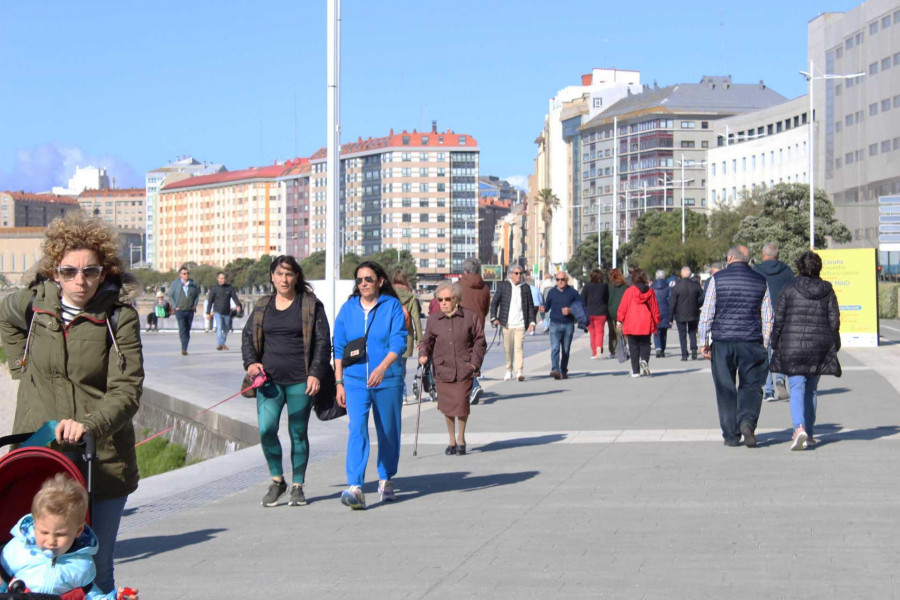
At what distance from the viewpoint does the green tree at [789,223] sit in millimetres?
70688

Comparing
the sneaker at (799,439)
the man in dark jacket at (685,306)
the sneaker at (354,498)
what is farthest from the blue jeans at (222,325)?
the sneaker at (354,498)

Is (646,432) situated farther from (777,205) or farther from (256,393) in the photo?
(777,205)

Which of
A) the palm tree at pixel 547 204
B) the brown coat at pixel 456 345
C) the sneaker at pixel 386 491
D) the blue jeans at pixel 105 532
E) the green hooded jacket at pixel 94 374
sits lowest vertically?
the sneaker at pixel 386 491

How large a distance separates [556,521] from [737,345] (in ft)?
14.3

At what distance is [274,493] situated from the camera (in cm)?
912

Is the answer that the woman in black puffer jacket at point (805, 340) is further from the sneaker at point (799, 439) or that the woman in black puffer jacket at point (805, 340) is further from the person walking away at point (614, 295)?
the person walking away at point (614, 295)

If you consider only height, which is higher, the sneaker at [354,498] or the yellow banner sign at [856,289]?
the yellow banner sign at [856,289]

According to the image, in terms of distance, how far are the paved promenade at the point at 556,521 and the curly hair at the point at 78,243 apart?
6.50ft

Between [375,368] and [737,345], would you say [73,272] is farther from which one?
[737,345]

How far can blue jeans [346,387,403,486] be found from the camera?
29.3 ft

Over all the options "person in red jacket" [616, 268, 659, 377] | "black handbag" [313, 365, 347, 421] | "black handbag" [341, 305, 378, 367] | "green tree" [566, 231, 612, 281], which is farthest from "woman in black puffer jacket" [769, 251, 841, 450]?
"green tree" [566, 231, 612, 281]

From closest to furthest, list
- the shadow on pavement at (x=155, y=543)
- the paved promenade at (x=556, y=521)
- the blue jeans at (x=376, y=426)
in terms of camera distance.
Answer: the paved promenade at (x=556, y=521)
the shadow on pavement at (x=155, y=543)
the blue jeans at (x=376, y=426)

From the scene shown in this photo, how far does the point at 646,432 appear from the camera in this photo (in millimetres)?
13195

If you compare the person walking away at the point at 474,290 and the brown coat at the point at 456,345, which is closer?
the brown coat at the point at 456,345
